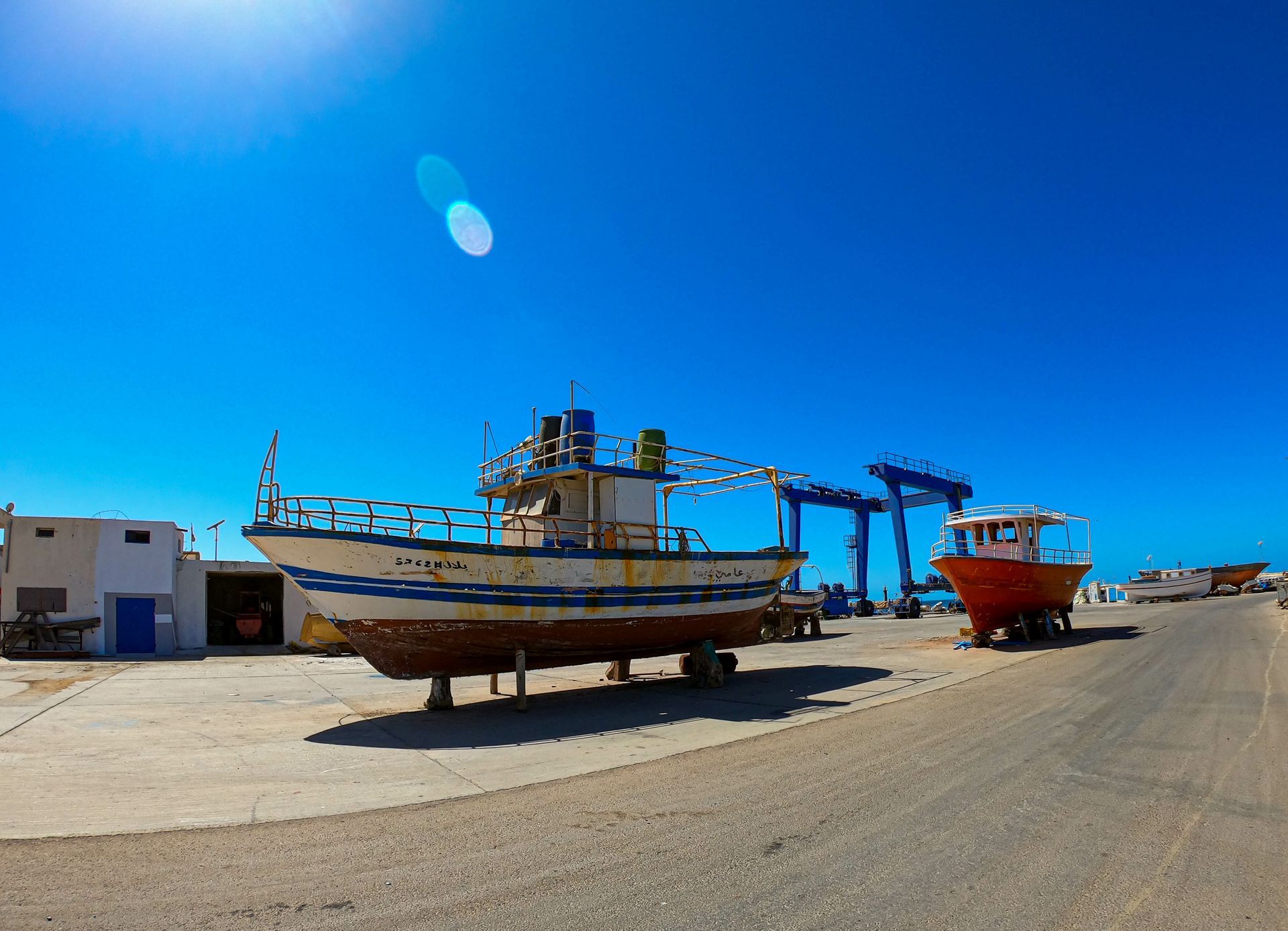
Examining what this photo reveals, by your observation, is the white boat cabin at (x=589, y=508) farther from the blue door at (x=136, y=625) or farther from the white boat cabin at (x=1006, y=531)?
the blue door at (x=136, y=625)

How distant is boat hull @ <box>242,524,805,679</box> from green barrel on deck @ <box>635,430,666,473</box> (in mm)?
2121

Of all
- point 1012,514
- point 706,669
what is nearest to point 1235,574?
point 1012,514

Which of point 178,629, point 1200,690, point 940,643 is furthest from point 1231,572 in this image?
point 178,629

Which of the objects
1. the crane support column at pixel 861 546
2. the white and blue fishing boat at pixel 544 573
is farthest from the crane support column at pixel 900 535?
the white and blue fishing boat at pixel 544 573

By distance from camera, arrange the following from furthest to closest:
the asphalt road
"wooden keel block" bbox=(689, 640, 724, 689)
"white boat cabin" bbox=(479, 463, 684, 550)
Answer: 1. "wooden keel block" bbox=(689, 640, 724, 689)
2. "white boat cabin" bbox=(479, 463, 684, 550)
3. the asphalt road

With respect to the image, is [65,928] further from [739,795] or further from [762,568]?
[762,568]

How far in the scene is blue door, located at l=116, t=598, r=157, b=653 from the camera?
2380 cm

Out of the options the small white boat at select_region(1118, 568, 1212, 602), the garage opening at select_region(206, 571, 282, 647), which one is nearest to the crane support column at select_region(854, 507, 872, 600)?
the small white boat at select_region(1118, 568, 1212, 602)

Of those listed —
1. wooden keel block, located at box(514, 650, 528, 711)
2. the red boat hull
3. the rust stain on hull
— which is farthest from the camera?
the red boat hull

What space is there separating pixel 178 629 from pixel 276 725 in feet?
62.1

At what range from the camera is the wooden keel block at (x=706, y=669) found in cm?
1352

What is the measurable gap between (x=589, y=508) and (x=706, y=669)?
158 inches

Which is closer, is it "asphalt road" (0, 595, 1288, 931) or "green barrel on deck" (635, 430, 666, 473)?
"asphalt road" (0, 595, 1288, 931)

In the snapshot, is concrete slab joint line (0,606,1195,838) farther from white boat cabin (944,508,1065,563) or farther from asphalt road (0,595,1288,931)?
white boat cabin (944,508,1065,563)
